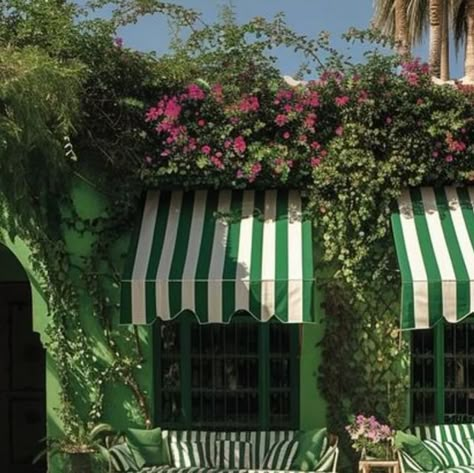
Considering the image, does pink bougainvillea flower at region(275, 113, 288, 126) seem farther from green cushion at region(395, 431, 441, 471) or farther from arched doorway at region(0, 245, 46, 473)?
arched doorway at region(0, 245, 46, 473)

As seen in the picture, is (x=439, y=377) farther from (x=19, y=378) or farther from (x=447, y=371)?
(x=19, y=378)

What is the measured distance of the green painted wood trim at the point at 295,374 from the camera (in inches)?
369

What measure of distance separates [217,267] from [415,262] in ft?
7.96

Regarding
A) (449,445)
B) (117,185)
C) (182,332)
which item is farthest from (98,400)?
(449,445)

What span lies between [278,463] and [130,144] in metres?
4.62

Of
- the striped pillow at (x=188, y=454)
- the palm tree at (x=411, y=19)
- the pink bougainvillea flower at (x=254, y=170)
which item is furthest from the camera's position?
the palm tree at (x=411, y=19)

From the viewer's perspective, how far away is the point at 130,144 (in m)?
9.24

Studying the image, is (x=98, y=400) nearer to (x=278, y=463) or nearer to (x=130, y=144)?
(x=278, y=463)

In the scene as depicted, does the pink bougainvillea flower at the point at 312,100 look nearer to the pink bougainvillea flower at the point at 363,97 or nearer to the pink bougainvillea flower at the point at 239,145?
the pink bougainvillea flower at the point at 363,97

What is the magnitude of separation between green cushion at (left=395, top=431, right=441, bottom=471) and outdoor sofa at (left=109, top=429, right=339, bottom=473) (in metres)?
0.83

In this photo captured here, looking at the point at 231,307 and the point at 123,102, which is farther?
the point at 123,102

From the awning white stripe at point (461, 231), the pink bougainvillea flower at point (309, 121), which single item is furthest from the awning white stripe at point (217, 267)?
the awning white stripe at point (461, 231)

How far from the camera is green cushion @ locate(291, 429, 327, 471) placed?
857cm

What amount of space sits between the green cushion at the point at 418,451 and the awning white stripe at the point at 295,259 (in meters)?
2.07
